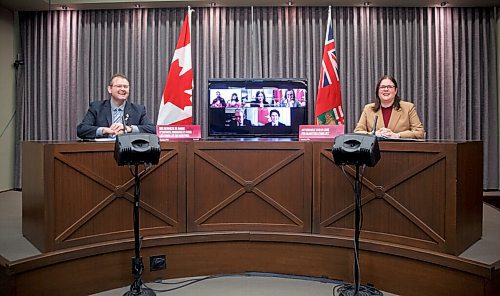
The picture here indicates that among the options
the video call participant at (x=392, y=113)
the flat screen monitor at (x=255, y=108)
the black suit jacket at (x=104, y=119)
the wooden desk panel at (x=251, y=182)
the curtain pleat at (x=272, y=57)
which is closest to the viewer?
the wooden desk panel at (x=251, y=182)

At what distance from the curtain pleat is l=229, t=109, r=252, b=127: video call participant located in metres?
0.71

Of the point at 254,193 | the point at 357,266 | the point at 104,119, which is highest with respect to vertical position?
the point at 104,119

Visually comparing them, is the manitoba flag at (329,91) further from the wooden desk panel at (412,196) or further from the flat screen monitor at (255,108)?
the wooden desk panel at (412,196)

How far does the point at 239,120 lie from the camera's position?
4.00 m

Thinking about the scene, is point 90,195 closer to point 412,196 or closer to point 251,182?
point 251,182

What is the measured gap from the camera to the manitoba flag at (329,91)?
14.0 ft

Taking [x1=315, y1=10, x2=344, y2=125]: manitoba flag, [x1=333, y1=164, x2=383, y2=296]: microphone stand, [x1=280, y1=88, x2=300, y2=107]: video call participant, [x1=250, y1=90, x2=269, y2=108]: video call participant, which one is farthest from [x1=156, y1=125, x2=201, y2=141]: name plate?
[x1=315, y1=10, x2=344, y2=125]: manitoba flag

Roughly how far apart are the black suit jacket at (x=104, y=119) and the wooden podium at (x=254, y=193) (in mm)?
479

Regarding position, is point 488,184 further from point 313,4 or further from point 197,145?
point 197,145

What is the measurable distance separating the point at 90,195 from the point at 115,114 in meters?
0.96

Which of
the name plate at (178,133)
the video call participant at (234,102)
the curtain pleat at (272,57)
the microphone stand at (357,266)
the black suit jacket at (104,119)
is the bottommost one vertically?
the microphone stand at (357,266)

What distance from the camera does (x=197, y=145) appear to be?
2.46 meters

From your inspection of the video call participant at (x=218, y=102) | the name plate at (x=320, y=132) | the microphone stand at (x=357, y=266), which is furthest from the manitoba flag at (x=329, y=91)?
the microphone stand at (x=357, y=266)

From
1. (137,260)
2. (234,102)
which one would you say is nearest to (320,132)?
(137,260)
